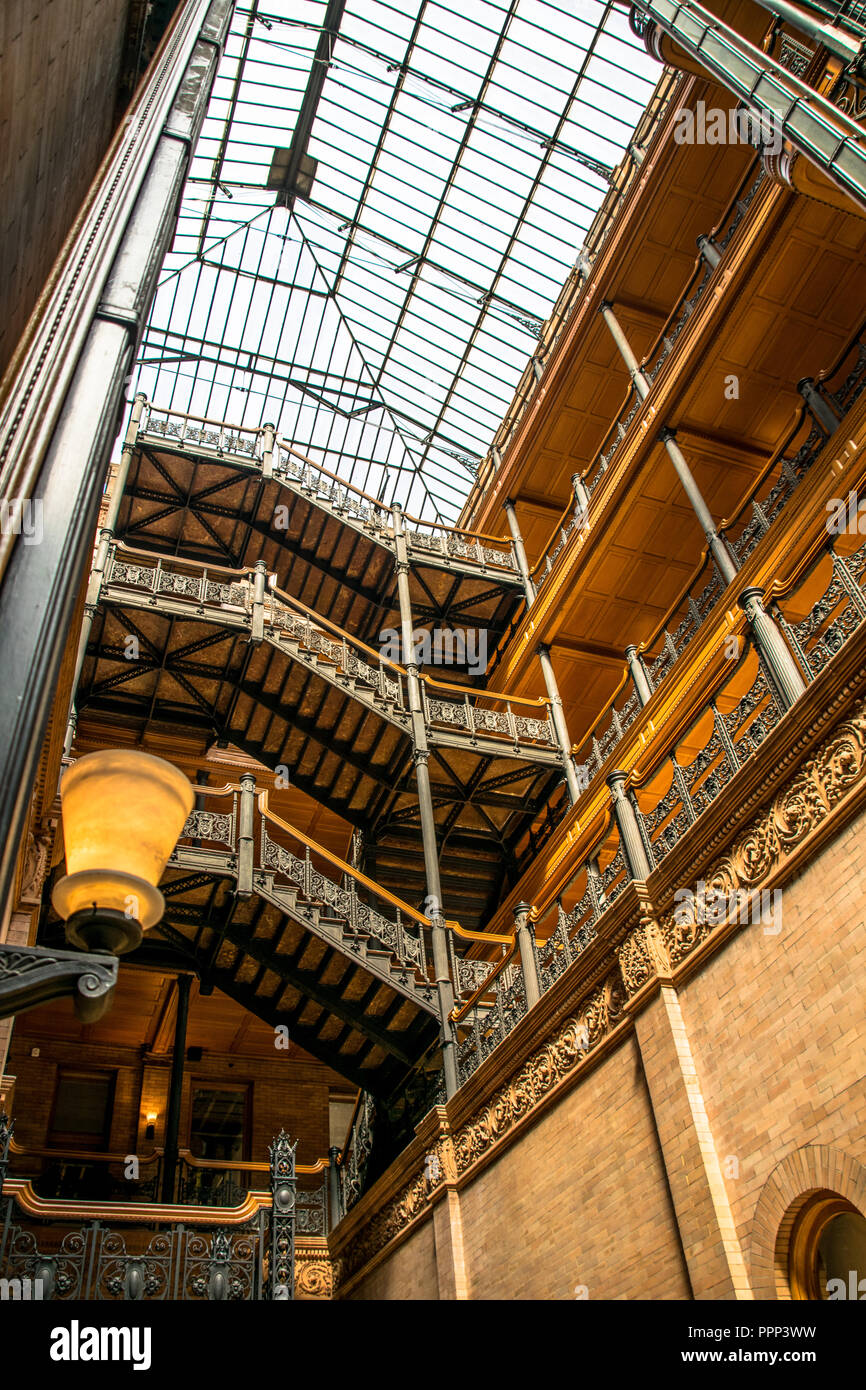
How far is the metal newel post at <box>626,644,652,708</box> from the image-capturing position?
1540cm

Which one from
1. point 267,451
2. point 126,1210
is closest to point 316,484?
point 267,451

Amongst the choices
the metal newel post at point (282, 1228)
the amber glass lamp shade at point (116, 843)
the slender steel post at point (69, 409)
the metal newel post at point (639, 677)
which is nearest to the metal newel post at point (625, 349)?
the metal newel post at point (639, 677)

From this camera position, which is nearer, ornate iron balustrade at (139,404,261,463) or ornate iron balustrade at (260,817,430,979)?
ornate iron balustrade at (260,817,430,979)

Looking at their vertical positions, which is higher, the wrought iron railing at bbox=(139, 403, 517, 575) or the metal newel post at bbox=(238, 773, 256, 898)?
the wrought iron railing at bbox=(139, 403, 517, 575)

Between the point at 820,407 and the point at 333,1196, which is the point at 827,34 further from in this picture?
the point at 333,1196

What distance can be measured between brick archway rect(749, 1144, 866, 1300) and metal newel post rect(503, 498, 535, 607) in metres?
A: 15.5

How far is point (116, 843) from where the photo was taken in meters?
2.81

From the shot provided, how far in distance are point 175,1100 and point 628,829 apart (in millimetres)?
10861

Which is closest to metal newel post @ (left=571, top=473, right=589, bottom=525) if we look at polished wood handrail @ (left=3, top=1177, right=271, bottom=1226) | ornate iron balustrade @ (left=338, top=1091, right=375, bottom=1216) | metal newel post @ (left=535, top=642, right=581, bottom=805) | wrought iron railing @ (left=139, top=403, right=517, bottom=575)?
wrought iron railing @ (left=139, top=403, right=517, bottom=575)

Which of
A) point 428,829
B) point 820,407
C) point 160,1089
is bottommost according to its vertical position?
point 160,1089

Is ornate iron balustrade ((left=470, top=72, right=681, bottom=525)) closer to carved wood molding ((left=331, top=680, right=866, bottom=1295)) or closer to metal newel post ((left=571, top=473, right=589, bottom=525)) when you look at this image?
metal newel post ((left=571, top=473, right=589, bottom=525))

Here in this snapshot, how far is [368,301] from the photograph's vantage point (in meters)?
28.2
